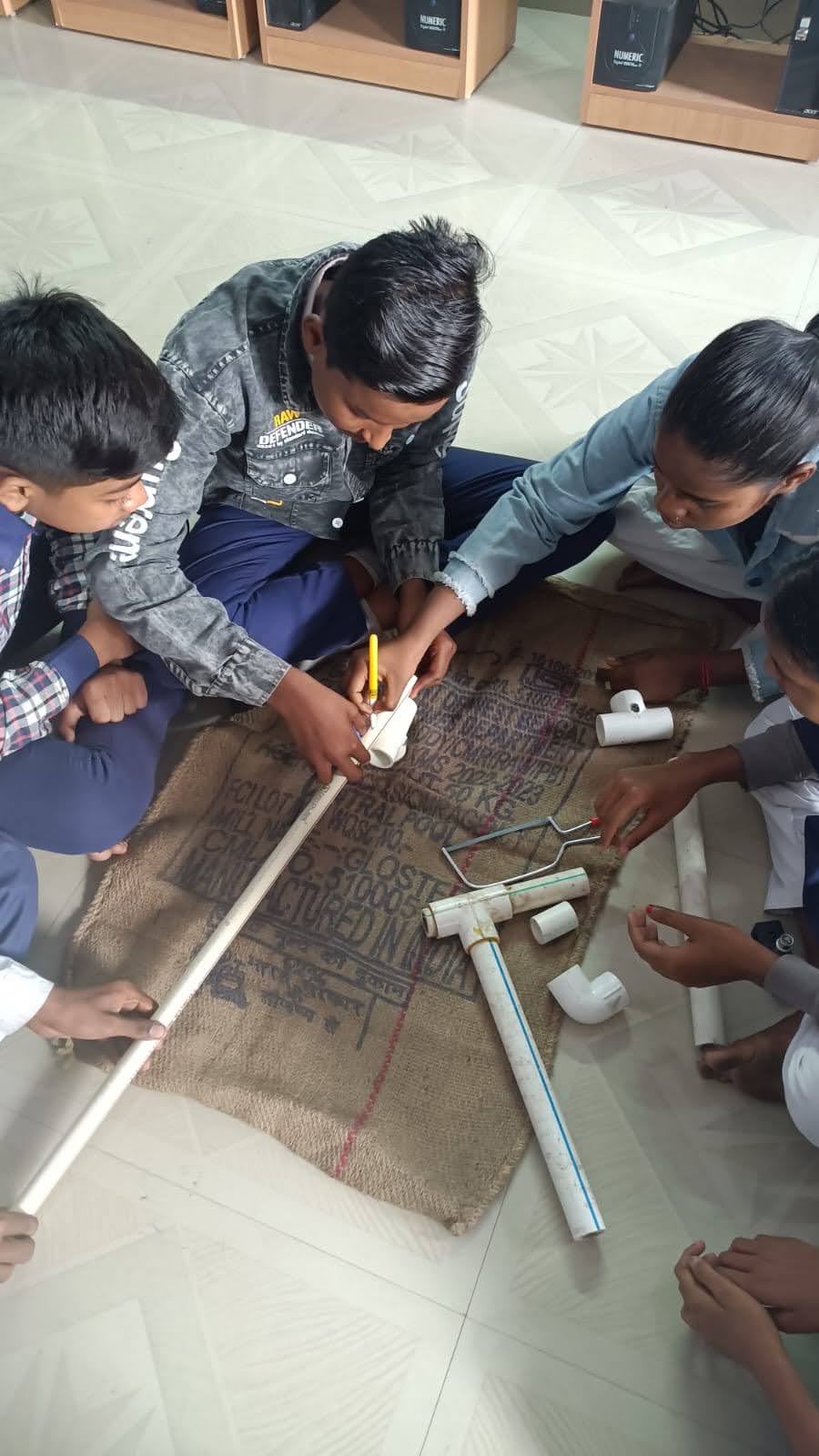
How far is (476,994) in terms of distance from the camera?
3.38ft

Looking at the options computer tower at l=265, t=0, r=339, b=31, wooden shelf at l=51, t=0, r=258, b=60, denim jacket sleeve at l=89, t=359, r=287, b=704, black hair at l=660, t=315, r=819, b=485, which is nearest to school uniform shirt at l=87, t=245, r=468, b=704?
denim jacket sleeve at l=89, t=359, r=287, b=704

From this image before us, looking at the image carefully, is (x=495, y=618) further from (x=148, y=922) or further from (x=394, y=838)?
(x=148, y=922)

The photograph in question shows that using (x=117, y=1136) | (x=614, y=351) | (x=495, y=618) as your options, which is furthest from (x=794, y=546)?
(x=117, y=1136)

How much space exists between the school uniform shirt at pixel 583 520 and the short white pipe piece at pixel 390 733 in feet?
0.49

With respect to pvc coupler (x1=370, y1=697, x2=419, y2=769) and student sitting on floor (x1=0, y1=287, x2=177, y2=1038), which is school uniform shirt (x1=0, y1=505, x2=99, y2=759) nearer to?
student sitting on floor (x1=0, y1=287, x2=177, y2=1038)

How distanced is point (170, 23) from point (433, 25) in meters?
0.65

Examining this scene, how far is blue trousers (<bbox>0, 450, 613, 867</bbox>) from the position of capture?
1.06 metres

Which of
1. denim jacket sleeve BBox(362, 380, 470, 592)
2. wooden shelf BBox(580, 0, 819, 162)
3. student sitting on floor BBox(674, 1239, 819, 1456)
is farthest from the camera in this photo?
wooden shelf BBox(580, 0, 819, 162)

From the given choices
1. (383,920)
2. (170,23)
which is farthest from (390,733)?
(170,23)

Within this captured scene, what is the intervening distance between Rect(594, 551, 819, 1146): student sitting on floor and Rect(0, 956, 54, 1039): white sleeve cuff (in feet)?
1.86

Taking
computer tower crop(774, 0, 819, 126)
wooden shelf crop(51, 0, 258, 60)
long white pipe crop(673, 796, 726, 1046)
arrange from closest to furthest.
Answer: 1. long white pipe crop(673, 796, 726, 1046)
2. computer tower crop(774, 0, 819, 126)
3. wooden shelf crop(51, 0, 258, 60)

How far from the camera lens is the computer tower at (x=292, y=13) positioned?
2.25 metres

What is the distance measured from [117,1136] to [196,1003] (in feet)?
0.46

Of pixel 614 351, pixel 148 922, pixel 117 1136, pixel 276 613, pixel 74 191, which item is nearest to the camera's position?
pixel 117 1136
